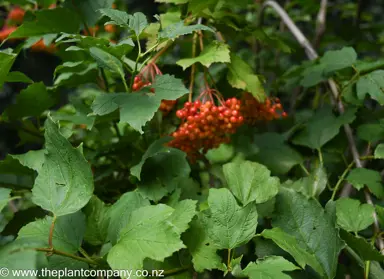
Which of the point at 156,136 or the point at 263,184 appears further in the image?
the point at 156,136

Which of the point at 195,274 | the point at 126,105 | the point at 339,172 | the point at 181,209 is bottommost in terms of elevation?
the point at 339,172

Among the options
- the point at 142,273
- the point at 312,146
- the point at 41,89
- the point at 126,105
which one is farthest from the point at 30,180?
the point at 312,146

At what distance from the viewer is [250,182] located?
76cm

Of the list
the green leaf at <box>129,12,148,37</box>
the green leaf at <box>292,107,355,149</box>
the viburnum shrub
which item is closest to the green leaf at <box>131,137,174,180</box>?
the viburnum shrub

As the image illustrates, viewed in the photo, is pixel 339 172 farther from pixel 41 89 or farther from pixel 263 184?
pixel 41 89

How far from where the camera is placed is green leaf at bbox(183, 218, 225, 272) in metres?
0.64

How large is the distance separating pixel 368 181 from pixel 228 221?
40cm

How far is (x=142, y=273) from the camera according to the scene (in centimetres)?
58

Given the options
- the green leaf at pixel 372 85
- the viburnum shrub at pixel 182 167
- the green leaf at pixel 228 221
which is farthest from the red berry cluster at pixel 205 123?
the green leaf at pixel 372 85

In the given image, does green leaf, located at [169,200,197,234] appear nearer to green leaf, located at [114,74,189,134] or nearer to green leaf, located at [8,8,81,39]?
green leaf, located at [114,74,189,134]

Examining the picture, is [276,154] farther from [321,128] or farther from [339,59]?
[339,59]

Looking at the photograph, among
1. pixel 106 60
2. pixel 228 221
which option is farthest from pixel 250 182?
pixel 106 60

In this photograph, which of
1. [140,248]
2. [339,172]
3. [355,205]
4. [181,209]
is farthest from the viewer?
[339,172]

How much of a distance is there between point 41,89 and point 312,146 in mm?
683
